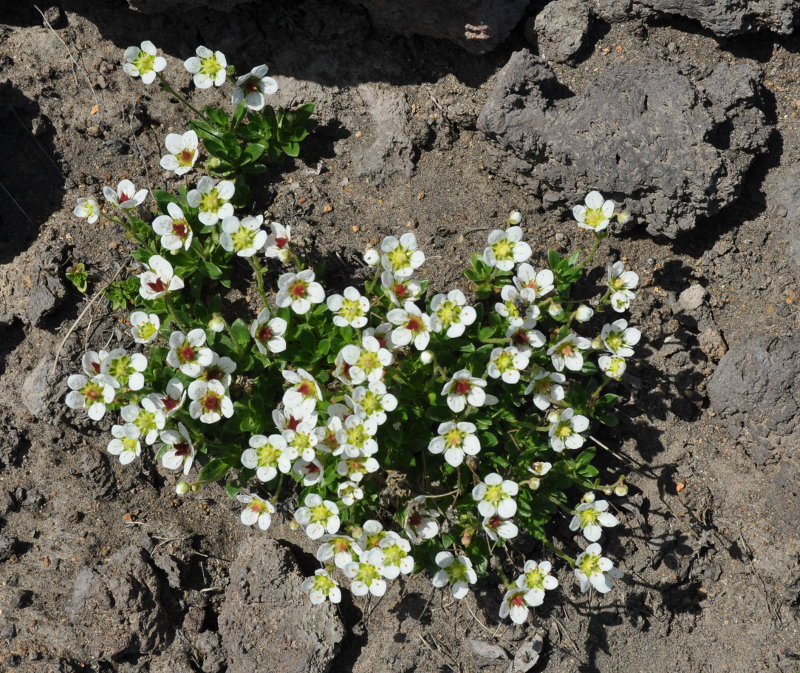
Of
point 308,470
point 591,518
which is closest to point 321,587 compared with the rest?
point 308,470

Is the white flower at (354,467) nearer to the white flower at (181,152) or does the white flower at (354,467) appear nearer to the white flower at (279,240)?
the white flower at (279,240)

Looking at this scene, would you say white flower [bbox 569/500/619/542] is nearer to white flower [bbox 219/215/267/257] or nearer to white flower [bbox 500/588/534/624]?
white flower [bbox 500/588/534/624]

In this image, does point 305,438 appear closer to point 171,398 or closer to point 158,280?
point 171,398

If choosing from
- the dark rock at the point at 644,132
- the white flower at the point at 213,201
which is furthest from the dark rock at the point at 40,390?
the dark rock at the point at 644,132

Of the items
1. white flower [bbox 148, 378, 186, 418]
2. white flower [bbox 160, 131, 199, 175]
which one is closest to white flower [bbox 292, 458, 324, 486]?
white flower [bbox 148, 378, 186, 418]

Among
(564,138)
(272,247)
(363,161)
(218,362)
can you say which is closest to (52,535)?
→ (218,362)
